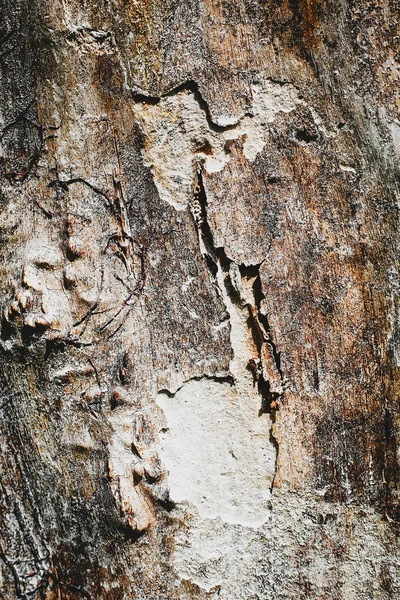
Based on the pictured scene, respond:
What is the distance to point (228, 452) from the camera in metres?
1.19

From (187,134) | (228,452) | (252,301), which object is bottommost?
(228,452)

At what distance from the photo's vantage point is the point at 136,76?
1.19 m

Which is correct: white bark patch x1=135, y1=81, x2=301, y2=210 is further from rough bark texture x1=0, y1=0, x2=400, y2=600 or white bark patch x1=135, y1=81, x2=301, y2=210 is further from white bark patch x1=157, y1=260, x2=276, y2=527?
white bark patch x1=157, y1=260, x2=276, y2=527

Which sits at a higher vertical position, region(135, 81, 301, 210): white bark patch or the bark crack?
region(135, 81, 301, 210): white bark patch

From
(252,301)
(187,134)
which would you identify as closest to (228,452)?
(252,301)

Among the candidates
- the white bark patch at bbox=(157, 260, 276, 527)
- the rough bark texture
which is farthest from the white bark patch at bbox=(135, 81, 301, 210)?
the white bark patch at bbox=(157, 260, 276, 527)

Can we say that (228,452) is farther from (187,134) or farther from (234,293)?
(187,134)

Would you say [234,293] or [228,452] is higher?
[234,293]

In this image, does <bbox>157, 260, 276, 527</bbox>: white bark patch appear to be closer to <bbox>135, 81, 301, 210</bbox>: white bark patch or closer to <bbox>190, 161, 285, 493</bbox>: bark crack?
<bbox>190, 161, 285, 493</bbox>: bark crack

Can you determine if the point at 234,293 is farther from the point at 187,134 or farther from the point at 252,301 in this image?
the point at 187,134

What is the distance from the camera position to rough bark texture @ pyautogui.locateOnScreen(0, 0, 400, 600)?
1177mm

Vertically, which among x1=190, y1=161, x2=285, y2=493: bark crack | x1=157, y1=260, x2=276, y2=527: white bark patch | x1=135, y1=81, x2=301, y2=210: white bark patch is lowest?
x1=157, y1=260, x2=276, y2=527: white bark patch

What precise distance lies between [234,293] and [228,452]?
325 mm

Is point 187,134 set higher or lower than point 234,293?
higher
